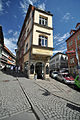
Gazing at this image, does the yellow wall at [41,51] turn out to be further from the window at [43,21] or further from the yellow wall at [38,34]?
the window at [43,21]

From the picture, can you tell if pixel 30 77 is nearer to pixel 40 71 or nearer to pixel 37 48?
pixel 40 71

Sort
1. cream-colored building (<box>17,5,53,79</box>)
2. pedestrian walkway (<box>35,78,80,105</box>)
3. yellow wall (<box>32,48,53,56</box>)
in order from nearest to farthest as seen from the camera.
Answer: pedestrian walkway (<box>35,78,80,105</box>) → yellow wall (<box>32,48,53,56</box>) → cream-colored building (<box>17,5,53,79</box>)

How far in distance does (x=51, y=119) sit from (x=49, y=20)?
15988mm

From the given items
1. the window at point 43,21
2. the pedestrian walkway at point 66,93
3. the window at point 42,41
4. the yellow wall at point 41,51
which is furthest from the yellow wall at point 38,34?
the pedestrian walkway at point 66,93

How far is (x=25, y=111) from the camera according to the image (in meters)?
3.46

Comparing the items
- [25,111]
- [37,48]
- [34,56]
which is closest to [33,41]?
[37,48]

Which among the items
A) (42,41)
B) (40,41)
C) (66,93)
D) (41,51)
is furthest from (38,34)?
(66,93)

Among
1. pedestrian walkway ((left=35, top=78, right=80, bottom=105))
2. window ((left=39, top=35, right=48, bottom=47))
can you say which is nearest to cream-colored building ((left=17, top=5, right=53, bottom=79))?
Result: window ((left=39, top=35, right=48, bottom=47))

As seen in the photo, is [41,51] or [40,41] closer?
[41,51]

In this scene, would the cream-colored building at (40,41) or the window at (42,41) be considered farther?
the window at (42,41)

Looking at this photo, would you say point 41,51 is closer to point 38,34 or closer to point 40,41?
point 40,41

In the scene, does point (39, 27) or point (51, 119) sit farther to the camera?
point (39, 27)

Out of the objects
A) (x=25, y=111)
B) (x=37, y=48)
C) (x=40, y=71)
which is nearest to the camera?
(x=25, y=111)

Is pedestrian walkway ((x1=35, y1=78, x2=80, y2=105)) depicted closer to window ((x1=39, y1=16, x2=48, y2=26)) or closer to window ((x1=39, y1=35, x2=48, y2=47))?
window ((x1=39, y1=35, x2=48, y2=47))
